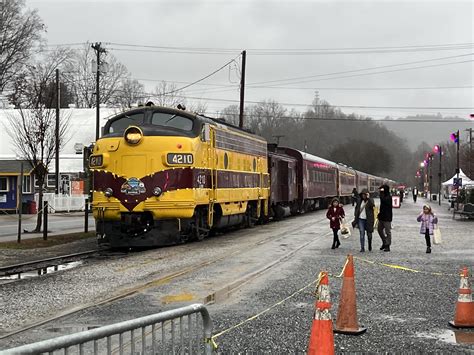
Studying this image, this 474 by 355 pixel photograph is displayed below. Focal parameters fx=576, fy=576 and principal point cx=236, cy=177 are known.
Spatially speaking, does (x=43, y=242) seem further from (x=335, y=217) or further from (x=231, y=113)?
(x=231, y=113)

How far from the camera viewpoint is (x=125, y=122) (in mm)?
17422

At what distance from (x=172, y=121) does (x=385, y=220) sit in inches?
273

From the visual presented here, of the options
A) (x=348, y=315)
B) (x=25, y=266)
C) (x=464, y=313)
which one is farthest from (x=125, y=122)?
(x=464, y=313)

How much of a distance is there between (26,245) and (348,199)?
46073 mm

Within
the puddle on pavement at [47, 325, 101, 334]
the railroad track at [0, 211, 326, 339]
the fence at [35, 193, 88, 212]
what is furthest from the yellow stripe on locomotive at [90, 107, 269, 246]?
the fence at [35, 193, 88, 212]

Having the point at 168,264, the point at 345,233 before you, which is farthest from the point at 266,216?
the point at 168,264

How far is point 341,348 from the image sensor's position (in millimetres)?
6652

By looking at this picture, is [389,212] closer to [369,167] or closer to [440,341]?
[440,341]

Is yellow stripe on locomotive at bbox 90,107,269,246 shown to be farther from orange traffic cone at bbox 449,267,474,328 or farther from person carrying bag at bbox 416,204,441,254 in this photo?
orange traffic cone at bbox 449,267,474,328

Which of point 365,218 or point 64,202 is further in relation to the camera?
point 64,202

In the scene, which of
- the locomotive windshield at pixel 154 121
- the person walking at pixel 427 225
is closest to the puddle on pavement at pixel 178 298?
the locomotive windshield at pixel 154 121

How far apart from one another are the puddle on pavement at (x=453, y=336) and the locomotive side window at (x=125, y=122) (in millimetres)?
11828

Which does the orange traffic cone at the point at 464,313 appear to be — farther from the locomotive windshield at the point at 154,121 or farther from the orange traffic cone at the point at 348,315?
the locomotive windshield at the point at 154,121

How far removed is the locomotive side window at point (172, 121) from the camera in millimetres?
17156
